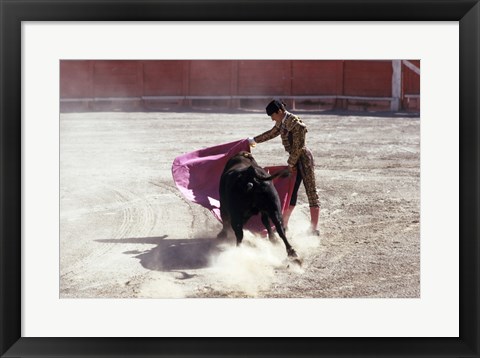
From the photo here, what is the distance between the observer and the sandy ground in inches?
205

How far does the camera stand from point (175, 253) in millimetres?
5848

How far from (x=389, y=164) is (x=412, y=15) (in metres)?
5.17

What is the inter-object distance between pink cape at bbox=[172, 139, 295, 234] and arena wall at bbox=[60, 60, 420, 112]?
7192 mm

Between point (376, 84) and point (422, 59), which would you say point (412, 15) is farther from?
point (376, 84)

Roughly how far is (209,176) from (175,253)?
0.61m

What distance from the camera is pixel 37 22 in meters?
4.30

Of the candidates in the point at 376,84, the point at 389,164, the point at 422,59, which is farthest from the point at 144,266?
the point at 376,84

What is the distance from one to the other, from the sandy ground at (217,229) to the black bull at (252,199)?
200 millimetres

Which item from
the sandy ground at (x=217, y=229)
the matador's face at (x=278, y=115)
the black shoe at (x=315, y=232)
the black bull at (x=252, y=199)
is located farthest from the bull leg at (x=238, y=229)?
the black shoe at (x=315, y=232)

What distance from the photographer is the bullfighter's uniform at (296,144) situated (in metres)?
5.73

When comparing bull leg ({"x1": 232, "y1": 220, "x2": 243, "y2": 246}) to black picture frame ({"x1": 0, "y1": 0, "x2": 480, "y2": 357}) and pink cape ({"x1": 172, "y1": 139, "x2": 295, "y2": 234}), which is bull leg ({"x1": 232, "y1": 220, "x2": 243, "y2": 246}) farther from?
black picture frame ({"x1": 0, "y1": 0, "x2": 480, "y2": 357})

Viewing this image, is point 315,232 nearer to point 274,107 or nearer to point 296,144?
point 296,144

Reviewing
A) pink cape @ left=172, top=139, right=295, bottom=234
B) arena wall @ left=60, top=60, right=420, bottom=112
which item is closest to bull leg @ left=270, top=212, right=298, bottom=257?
pink cape @ left=172, top=139, right=295, bottom=234

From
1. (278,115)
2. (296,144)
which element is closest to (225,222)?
(296,144)
